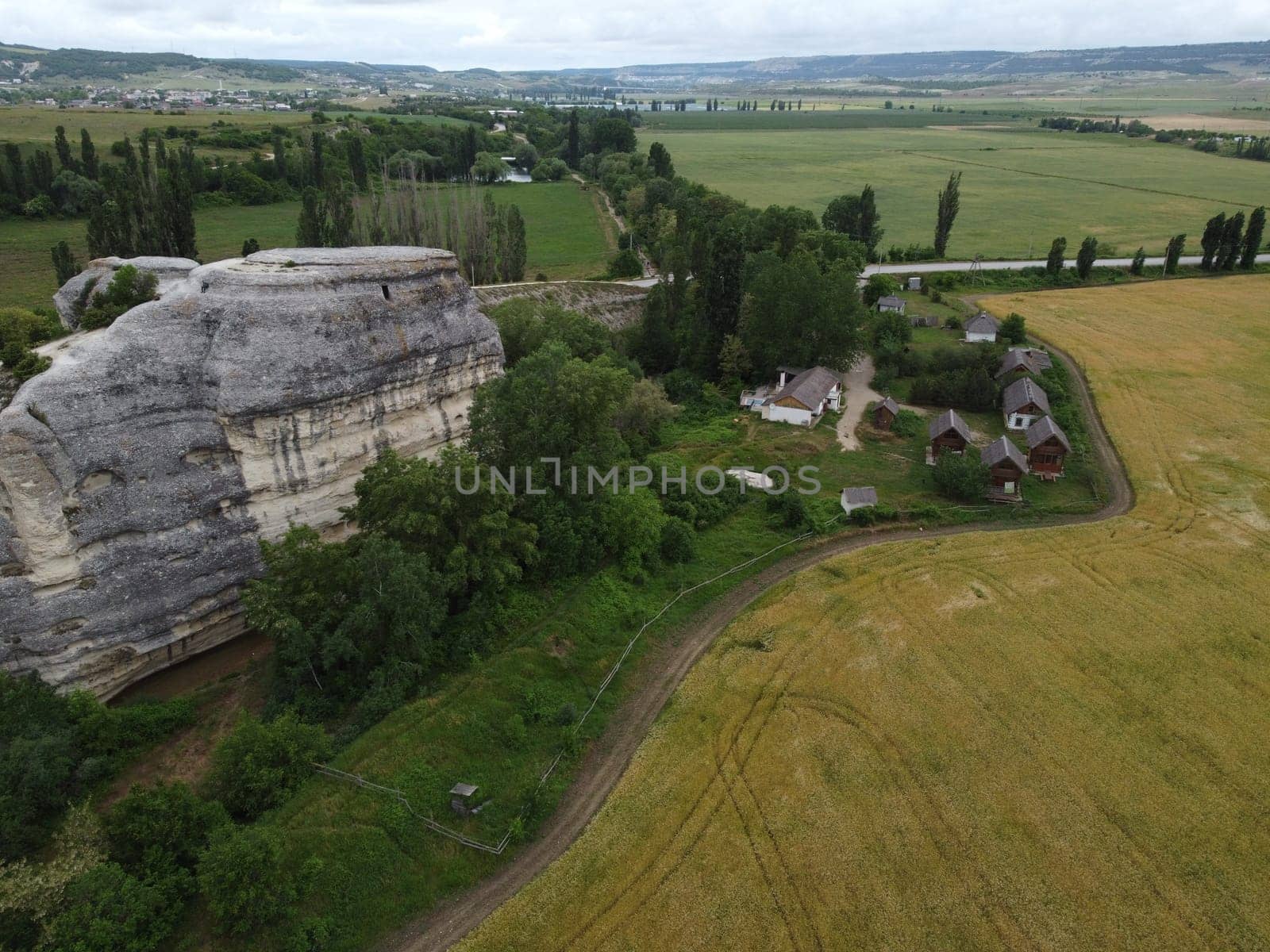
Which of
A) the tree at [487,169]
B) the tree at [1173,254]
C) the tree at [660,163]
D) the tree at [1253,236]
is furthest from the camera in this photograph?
the tree at [487,169]

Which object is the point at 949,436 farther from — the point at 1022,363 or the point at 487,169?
the point at 487,169

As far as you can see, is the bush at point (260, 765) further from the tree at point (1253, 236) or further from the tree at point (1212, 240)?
the tree at point (1253, 236)

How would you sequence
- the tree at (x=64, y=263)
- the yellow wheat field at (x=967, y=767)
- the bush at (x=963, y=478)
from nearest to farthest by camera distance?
the yellow wheat field at (x=967, y=767) < the bush at (x=963, y=478) < the tree at (x=64, y=263)

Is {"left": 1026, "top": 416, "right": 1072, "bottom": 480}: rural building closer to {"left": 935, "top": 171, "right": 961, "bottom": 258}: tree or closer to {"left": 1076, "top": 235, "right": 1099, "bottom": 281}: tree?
{"left": 1076, "top": 235, "right": 1099, "bottom": 281}: tree

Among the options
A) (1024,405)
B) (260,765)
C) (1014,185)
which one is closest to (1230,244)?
(1024,405)

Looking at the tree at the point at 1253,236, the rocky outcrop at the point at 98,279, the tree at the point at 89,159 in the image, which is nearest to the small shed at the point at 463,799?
the rocky outcrop at the point at 98,279

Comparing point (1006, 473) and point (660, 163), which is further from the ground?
point (660, 163)
